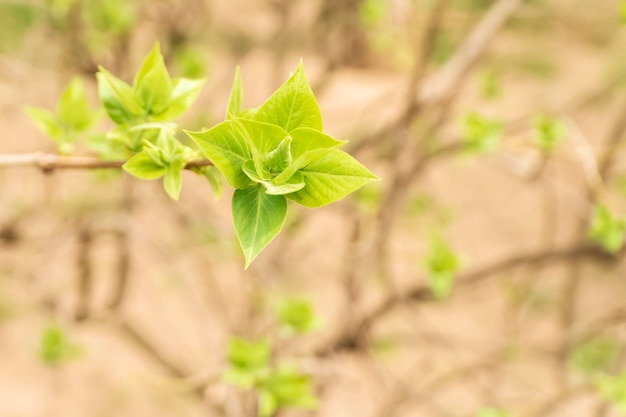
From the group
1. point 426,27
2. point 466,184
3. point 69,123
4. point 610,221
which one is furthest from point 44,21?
point 466,184

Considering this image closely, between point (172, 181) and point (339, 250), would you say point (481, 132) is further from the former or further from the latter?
point (339, 250)

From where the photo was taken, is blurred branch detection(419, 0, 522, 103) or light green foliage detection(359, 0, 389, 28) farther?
light green foliage detection(359, 0, 389, 28)

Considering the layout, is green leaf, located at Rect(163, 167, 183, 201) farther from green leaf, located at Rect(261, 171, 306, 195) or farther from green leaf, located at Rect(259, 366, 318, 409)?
green leaf, located at Rect(259, 366, 318, 409)

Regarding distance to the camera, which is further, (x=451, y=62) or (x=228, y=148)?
(x=451, y=62)

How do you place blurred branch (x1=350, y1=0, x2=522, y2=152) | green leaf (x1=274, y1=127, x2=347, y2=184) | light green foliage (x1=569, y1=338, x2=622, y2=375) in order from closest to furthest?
green leaf (x1=274, y1=127, x2=347, y2=184) < blurred branch (x1=350, y1=0, x2=522, y2=152) < light green foliage (x1=569, y1=338, x2=622, y2=375)

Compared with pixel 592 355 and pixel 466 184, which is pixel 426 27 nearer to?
pixel 592 355

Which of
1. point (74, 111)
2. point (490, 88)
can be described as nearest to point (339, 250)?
point (490, 88)

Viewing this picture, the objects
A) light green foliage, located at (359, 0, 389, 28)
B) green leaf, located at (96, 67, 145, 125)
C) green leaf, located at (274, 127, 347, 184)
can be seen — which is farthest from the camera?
light green foliage, located at (359, 0, 389, 28)

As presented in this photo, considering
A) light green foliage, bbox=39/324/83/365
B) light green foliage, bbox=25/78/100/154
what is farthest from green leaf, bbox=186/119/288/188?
light green foliage, bbox=39/324/83/365
